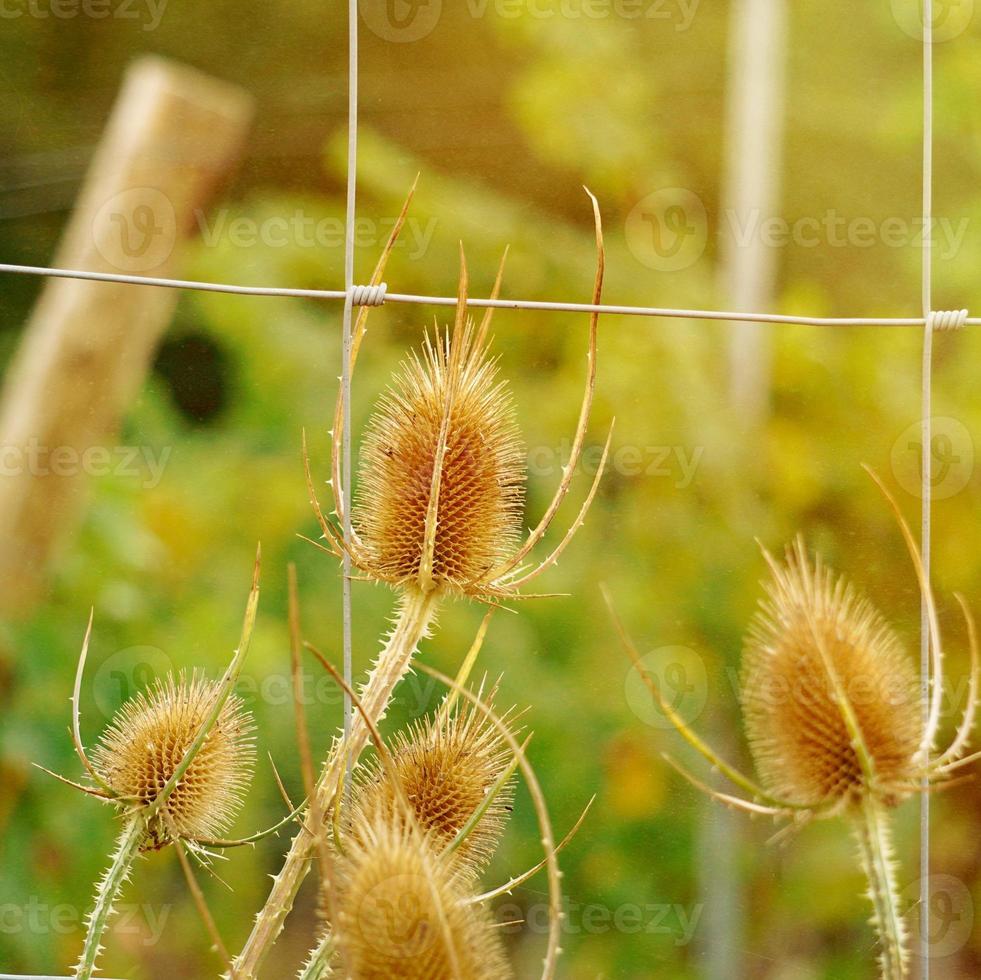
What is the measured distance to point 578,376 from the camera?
6.75 feet

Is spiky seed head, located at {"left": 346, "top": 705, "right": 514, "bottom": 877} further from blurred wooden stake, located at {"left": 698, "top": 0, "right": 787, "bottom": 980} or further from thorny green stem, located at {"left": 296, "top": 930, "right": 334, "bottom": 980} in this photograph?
blurred wooden stake, located at {"left": 698, "top": 0, "right": 787, "bottom": 980}

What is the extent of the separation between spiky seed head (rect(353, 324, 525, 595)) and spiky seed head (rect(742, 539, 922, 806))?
16 cm

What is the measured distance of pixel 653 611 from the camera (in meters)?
2.04

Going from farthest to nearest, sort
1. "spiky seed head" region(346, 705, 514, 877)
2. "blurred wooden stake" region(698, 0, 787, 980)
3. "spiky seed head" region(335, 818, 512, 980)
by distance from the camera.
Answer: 1. "blurred wooden stake" region(698, 0, 787, 980)
2. "spiky seed head" region(346, 705, 514, 877)
3. "spiky seed head" region(335, 818, 512, 980)

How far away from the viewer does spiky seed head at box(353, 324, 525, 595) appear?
60 cm

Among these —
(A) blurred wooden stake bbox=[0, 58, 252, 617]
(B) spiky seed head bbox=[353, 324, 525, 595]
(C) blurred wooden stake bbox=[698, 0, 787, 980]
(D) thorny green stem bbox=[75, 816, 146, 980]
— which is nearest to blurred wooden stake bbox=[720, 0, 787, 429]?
(C) blurred wooden stake bbox=[698, 0, 787, 980]

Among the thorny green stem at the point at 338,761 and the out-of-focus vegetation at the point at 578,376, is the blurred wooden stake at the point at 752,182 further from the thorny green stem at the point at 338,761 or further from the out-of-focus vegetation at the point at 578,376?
the thorny green stem at the point at 338,761

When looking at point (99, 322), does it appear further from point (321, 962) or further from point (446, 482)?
point (321, 962)

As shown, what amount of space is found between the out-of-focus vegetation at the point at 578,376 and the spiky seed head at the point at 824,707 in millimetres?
1315

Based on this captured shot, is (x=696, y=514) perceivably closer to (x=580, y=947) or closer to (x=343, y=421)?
(x=580, y=947)

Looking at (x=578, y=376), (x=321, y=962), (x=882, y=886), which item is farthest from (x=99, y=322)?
(x=882, y=886)

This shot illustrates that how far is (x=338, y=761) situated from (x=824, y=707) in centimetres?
24

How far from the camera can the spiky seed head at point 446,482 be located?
0.60m

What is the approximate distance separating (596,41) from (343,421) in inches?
68.0
